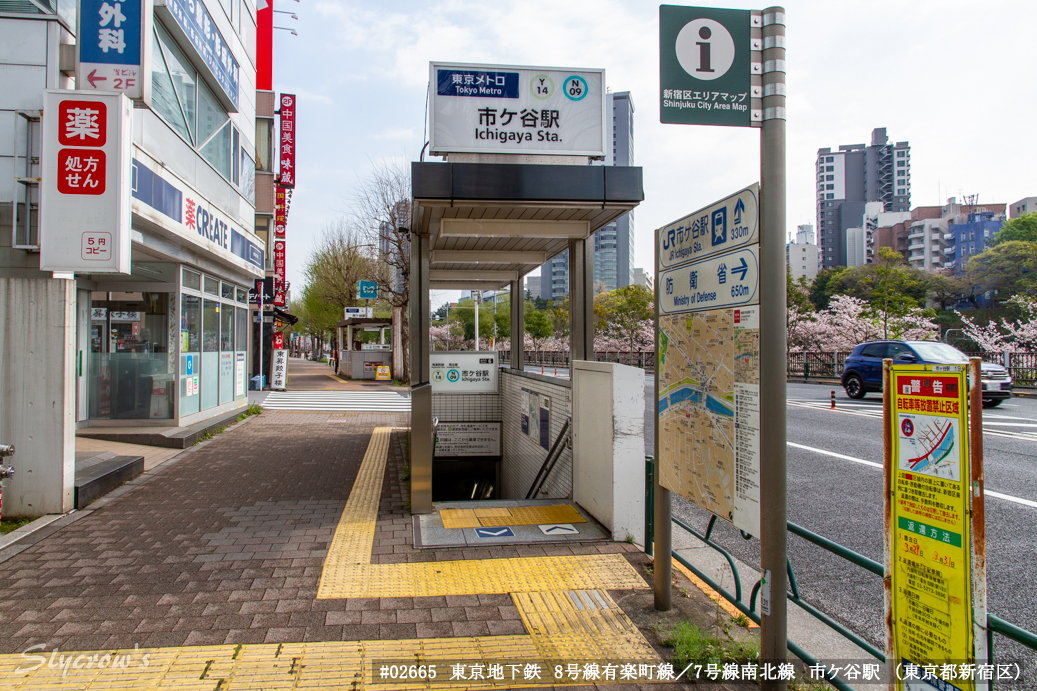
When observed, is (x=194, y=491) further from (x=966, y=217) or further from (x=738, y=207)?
(x=966, y=217)

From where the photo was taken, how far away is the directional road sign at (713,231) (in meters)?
2.84

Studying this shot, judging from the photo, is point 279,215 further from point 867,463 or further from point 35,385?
point 867,463

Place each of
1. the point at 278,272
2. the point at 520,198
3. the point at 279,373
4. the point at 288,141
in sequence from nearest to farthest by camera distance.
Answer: the point at 520,198
the point at 279,373
the point at 288,141
the point at 278,272

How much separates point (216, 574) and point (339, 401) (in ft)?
48.6

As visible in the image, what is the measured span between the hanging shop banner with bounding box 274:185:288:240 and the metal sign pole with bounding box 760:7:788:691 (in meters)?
26.6

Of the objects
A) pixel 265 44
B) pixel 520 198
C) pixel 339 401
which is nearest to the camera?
pixel 520 198

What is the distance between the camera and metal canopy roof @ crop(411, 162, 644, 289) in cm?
523

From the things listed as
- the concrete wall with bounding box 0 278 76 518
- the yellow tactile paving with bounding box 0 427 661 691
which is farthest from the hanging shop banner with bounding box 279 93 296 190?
the yellow tactile paving with bounding box 0 427 661 691

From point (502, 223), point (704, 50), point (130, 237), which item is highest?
point (704, 50)

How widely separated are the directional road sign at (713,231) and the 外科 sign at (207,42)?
893cm

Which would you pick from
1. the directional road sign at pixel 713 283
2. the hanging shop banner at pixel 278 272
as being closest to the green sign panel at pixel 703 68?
the directional road sign at pixel 713 283

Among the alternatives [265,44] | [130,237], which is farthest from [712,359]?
[265,44]

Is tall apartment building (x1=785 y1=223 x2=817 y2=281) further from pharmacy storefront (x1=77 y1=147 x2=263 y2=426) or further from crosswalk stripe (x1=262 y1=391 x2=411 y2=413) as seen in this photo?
pharmacy storefront (x1=77 y1=147 x2=263 y2=426)

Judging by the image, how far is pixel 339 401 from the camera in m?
18.7
